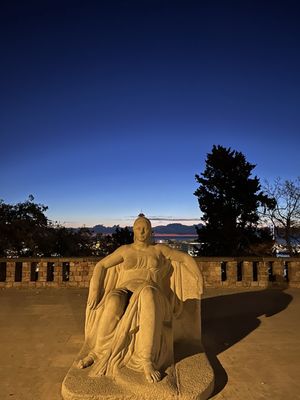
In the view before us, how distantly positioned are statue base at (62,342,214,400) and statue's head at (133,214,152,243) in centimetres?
133

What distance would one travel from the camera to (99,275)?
372cm

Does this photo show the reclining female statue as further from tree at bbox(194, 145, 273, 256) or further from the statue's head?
tree at bbox(194, 145, 273, 256)

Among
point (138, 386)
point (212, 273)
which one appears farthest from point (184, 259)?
point (212, 273)

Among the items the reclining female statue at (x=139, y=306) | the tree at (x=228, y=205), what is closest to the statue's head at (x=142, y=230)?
the reclining female statue at (x=139, y=306)

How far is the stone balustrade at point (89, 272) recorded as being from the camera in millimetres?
8414

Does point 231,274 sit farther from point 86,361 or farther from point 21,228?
point 21,228

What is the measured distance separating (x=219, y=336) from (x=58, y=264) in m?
4.89

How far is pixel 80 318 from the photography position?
19.3ft

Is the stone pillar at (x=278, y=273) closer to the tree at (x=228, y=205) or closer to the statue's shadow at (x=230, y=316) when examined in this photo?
the statue's shadow at (x=230, y=316)

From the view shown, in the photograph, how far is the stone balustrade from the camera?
8.41m

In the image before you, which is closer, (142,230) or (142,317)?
(142,317)

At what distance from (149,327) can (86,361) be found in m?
0.71

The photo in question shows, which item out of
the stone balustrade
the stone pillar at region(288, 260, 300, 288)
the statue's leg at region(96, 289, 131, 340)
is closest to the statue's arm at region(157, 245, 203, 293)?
the statue's leg at region(96, 289, 131, 340)

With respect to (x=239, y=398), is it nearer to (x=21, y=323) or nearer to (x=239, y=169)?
(x=21, y=323)
